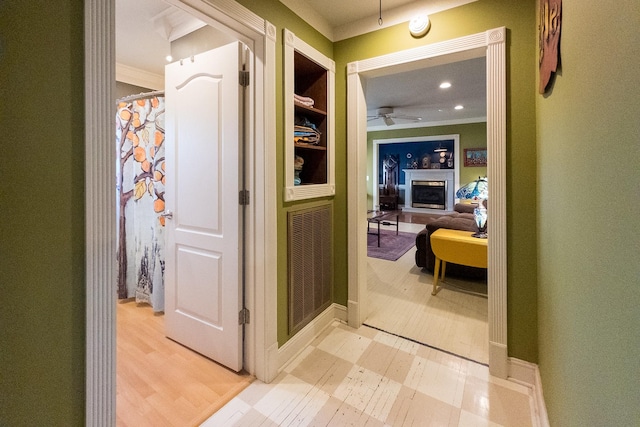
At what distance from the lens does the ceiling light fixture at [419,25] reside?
1.96 m

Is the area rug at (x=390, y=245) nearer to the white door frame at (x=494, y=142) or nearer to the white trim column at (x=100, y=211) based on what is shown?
the white door frame at (x=494, y=142)

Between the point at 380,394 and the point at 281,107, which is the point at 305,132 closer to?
the point at 281,107

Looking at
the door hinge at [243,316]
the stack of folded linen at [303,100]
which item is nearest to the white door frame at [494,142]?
the stack of folded linen at [303,100]

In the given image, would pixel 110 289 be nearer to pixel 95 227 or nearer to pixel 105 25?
pixel 95 227

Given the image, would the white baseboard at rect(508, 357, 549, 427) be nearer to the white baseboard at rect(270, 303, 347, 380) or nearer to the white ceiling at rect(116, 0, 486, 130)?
the white baseboard at rect(270, 303, 347, 380)

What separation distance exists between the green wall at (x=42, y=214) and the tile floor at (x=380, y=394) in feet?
2.80

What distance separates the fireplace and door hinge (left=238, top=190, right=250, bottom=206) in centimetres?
804

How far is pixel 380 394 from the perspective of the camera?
1661 millimetres

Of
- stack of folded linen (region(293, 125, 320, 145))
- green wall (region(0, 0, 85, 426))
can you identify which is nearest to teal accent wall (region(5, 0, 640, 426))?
green wall (region(0, 0, 85, 426))

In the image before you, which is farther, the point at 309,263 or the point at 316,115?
the point at 316,115

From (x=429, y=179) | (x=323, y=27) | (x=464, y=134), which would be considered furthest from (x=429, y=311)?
(x=429, y=179)

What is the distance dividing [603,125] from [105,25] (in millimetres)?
1433

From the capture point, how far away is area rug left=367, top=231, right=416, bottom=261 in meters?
4.47

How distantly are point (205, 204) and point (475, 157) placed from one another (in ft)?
24.6
